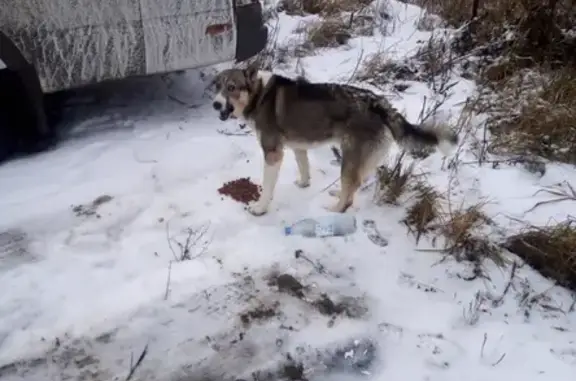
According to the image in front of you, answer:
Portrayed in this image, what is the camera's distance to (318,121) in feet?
14.8

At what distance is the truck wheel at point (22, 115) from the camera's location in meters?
5.07

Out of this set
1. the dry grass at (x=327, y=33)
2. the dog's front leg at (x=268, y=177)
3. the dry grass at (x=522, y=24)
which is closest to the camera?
the dog's front leg at (x=268, y=177)

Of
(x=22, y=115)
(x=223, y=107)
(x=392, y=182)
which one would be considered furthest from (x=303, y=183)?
(x=22, y=115)

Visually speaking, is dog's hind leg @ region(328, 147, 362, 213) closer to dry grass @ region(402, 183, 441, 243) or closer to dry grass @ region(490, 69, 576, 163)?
dry grass @ region(402, 183, 441, 243)

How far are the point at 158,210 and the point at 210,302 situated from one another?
1.02 meters

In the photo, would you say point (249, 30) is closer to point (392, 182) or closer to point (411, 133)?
point (392, 182)

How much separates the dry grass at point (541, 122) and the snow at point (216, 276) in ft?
0.89

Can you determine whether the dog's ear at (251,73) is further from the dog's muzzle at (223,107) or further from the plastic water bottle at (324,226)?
the plastic water bottle at (324,226)

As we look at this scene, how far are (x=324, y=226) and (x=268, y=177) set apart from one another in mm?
516

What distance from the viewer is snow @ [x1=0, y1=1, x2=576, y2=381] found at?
3.52m

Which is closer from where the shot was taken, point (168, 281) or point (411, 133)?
point (168, 281)

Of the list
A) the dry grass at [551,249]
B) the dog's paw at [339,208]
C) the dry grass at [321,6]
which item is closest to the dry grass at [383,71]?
the dry grass at [321,6]

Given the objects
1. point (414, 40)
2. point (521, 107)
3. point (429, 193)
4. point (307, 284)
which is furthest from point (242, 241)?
point (414, 40)

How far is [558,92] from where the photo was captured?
6.15m
